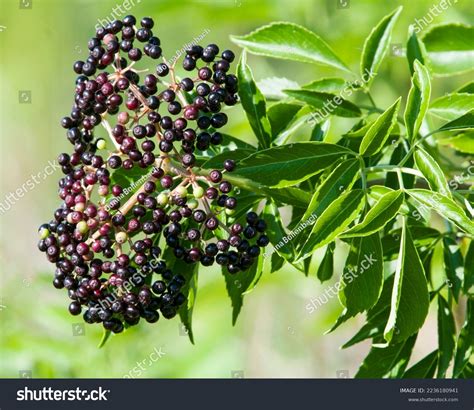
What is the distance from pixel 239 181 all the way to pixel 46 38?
5004 millimetres

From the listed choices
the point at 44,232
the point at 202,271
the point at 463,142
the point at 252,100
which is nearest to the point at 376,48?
the point at 463,142

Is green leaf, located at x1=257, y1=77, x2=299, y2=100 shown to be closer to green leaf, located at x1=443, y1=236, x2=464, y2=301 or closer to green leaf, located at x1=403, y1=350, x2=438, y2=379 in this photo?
green leaf, located at x1=443, y1=236, x2=464, y2=301

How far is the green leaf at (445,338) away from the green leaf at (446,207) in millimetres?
640

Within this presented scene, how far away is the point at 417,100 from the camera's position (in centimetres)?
182

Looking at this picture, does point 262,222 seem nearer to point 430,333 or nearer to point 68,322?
point 68,322

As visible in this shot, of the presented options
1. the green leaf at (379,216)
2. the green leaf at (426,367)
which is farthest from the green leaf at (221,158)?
the green leaf at (426,367)

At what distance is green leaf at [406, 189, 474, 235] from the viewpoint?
1.56 m

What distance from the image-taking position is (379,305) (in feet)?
6.79

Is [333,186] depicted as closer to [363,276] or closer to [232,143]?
[363,276]

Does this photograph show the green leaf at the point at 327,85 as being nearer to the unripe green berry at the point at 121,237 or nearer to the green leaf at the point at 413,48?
the green leaf at the point at 413,48

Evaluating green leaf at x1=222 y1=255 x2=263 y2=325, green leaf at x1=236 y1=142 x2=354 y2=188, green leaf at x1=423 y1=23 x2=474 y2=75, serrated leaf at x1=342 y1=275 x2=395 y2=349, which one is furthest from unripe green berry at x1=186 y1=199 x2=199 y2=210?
green leaf at x1=423 y1=23 x2=474 y2=75

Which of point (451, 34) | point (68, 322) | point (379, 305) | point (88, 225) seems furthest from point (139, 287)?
point (68, 322)

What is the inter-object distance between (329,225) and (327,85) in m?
0.62

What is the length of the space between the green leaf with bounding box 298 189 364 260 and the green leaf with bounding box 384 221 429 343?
0.56 ft
